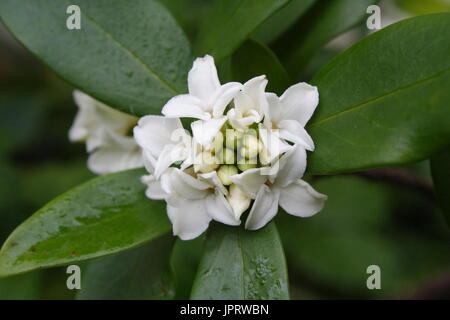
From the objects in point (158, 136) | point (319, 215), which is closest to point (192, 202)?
point (158, 136)

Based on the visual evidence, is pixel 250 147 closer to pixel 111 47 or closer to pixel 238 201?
pixel 238 201

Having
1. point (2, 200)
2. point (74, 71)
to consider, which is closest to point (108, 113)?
point (74, 71)

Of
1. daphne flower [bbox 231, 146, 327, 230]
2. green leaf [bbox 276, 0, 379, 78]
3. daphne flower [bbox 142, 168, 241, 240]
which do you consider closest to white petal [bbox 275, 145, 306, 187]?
daphne flower [bbox 231, 146, 327, 230]

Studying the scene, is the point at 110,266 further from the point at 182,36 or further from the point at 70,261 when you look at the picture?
the point at 182,36

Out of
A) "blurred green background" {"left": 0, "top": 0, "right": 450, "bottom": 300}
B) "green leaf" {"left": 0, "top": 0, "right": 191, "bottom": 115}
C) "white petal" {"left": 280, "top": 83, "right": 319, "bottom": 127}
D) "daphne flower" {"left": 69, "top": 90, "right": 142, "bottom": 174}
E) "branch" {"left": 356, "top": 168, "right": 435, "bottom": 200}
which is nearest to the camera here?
"white petal" {"left": 280, "top": 83, "right": 319, "bottom": 127}

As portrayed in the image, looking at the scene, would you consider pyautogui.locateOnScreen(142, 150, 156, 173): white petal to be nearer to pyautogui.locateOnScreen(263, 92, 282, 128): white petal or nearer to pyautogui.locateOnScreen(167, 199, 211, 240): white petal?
pyautogui.locateOnScreen(167, 199, 211, 240): white petal

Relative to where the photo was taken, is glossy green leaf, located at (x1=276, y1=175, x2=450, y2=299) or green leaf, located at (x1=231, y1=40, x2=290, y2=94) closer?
green leaf, located at (x1=231, y1=40, x2=290, y2=94)
